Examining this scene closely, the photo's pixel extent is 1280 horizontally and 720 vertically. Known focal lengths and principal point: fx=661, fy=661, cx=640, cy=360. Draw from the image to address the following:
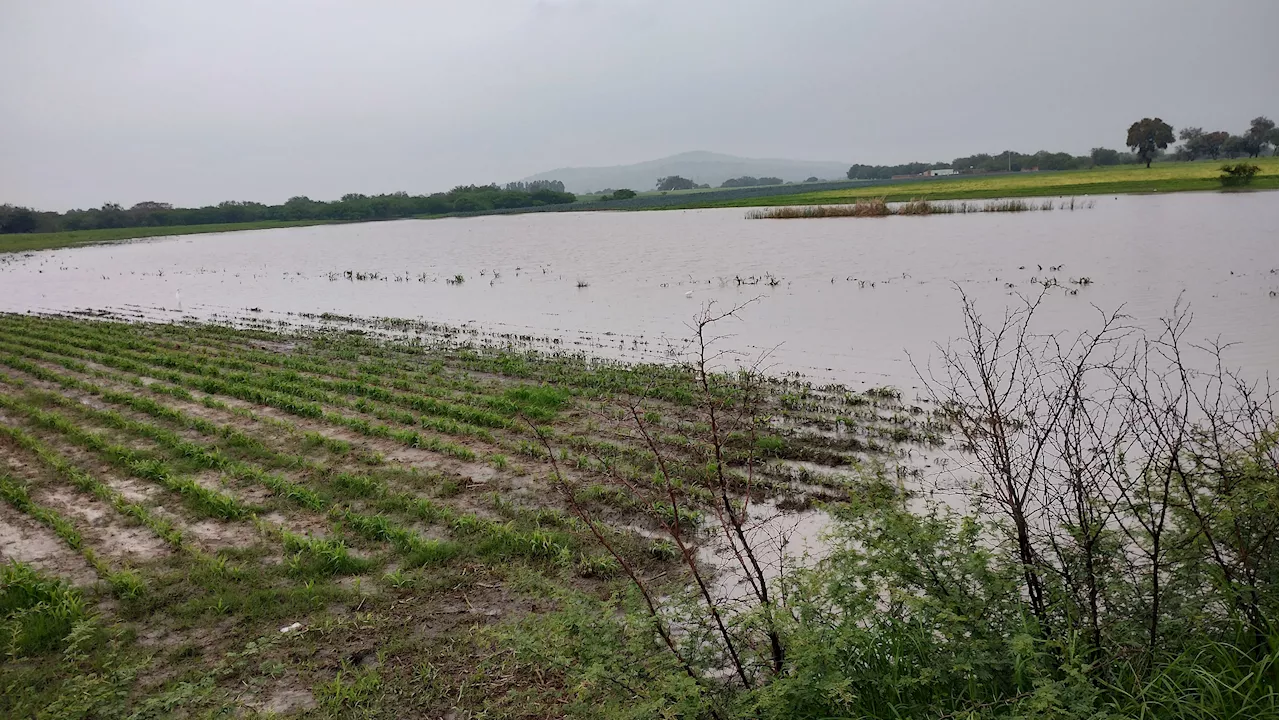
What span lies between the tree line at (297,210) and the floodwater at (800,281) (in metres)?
69.0

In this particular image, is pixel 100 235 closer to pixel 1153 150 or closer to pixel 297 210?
pixel 297 210

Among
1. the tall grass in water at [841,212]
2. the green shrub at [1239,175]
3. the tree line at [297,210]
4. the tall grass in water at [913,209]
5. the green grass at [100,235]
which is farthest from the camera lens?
the tree line at [297,210]

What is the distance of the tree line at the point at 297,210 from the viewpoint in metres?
107

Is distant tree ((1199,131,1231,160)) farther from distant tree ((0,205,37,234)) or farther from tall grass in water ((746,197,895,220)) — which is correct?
distant tree ((0,205,37,234))

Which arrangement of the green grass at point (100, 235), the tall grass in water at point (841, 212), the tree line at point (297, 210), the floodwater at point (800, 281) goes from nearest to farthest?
the floodwater at point (800, 281), the tall grass in water at point (841, 212), the green grass at point (100, 235), the tree line at point (297, 210)

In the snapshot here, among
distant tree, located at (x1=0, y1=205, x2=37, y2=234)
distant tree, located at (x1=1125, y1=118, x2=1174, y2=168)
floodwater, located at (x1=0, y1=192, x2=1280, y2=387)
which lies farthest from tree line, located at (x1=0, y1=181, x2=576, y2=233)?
distant tree, located at (x1=1125, y1=118, x2=1174, y2=168)

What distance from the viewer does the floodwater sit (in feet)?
51.1

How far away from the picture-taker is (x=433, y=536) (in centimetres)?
736

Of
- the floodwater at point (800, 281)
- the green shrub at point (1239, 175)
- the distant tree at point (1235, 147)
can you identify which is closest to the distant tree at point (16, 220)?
the floodwater at point (800, 281)

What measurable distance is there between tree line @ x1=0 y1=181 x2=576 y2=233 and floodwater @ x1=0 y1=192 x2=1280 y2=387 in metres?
69.0

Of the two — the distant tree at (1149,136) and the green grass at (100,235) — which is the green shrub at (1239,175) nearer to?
the distant tree at (1149,136)

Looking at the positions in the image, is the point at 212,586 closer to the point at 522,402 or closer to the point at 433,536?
the point at 433,536

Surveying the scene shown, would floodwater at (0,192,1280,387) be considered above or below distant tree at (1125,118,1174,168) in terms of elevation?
below

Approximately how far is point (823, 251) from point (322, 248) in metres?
45.9
